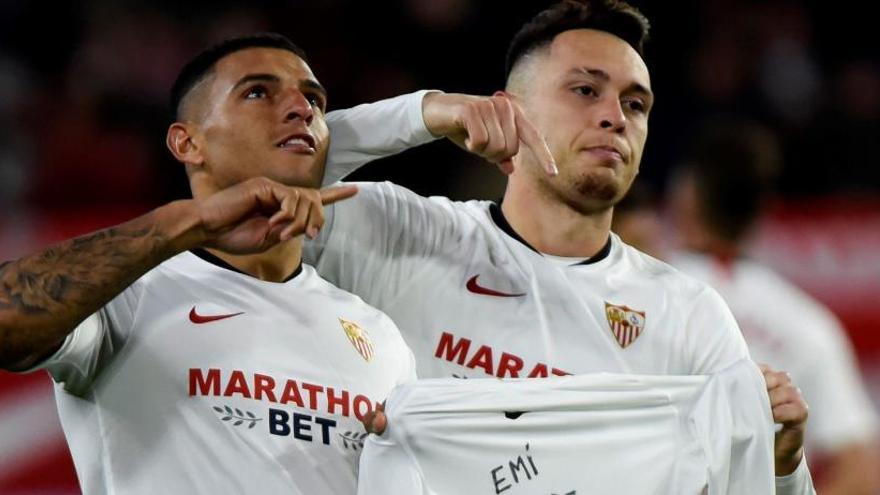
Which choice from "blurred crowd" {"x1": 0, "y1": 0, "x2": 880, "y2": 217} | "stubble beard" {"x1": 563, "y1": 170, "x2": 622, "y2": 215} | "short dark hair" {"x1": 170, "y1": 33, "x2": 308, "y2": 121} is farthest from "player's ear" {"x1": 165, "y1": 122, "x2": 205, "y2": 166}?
"blurred crowd" {"x1": 0, "y1": 0, "x2": 880, "y2": 217}

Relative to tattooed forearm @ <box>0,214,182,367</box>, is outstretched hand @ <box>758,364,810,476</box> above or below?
below

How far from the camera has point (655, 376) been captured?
315cm

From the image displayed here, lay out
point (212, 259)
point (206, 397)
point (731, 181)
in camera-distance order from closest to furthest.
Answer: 1. point (206, 397)
2. point (212, 259)
3. point (731, 181)

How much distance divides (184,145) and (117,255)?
2.18 ft

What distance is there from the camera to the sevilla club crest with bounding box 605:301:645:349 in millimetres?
3445

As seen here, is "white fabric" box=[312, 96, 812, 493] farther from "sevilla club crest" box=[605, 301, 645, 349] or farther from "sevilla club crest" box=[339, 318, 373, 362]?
"sevilla club crest" box=[339, 318, 373, 362]

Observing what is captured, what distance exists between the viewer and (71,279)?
266 cm

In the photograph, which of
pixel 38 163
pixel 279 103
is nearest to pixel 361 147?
pixel 279 103

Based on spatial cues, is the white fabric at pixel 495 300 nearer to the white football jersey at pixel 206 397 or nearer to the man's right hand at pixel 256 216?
the white football jersey at pixel 206 397

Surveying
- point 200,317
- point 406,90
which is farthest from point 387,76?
point 200,317

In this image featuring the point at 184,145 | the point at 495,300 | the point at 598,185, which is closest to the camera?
the point at 184,145

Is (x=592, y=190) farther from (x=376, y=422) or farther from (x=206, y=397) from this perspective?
(x=206, y=397)

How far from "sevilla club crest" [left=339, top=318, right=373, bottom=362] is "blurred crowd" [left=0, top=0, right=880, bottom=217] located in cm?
317

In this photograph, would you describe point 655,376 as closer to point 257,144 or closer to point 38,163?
point 257,144
